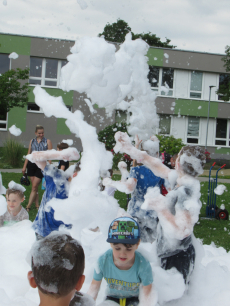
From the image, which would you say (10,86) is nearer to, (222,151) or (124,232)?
(222,151)

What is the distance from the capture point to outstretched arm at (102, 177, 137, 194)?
114 inches

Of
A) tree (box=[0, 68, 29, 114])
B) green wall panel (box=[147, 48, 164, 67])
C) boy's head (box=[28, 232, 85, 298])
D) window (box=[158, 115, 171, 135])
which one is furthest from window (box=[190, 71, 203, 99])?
boy's head (box=[28, 232, 85, 298])

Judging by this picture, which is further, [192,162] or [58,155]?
[58,155]

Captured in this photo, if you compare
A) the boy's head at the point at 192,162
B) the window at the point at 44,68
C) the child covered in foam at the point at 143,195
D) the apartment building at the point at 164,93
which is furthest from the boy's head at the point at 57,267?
the window at the point at 44,68

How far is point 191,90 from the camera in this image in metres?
20.1

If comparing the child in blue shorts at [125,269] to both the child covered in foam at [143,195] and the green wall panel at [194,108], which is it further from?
the green wall panel at [194,108]

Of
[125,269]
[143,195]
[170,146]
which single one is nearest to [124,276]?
[125,269]

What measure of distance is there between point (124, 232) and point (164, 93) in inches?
740

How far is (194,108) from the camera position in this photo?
20.0 m

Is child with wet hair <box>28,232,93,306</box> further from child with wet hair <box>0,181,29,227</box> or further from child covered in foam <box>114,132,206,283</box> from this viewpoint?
child with wet hair <box>0,181,29,227</box>

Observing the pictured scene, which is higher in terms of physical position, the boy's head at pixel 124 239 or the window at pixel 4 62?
the window at pixel 4 62

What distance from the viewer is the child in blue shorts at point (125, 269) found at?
7.38ft

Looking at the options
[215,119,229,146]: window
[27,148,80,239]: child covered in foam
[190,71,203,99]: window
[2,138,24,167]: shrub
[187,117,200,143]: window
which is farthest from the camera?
[215,119,229,146]: window

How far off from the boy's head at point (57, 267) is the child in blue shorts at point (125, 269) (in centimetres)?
67
